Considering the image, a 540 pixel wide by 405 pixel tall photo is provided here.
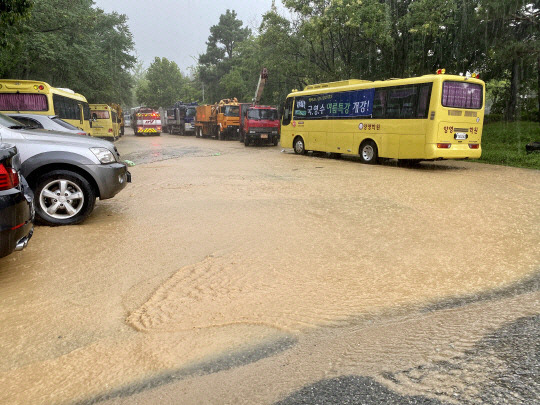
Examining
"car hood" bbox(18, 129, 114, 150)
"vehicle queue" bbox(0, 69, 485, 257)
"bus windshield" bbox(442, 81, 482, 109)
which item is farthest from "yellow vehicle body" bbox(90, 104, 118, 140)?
"car hood" bbox(18, 129, 114, 150)

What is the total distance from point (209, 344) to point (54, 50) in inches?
905

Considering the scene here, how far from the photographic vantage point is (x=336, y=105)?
16641 millimetres

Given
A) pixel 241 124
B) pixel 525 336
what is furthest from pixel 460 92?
pixel 241 124

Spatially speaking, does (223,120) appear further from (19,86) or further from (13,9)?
(13,9)

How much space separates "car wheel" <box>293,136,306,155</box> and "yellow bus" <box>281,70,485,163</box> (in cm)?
145

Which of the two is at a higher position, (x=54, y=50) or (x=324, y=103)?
(x=54, y=50)

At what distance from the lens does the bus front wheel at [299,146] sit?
1916 centimetres

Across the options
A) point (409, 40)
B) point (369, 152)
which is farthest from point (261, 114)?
point (369, 152)

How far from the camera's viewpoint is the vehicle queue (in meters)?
5.89

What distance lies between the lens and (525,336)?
297 centimetres

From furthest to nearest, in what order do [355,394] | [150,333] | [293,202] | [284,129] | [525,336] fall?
[284,129]
[293,202]
[150,333]
[525,336]
[355,394]

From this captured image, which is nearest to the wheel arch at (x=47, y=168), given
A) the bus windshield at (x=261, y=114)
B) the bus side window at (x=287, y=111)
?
the bus side window at (x=287, y=111)

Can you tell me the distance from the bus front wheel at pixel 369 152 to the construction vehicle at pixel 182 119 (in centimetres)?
2772

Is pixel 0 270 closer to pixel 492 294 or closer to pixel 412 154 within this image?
pixel 492 294
